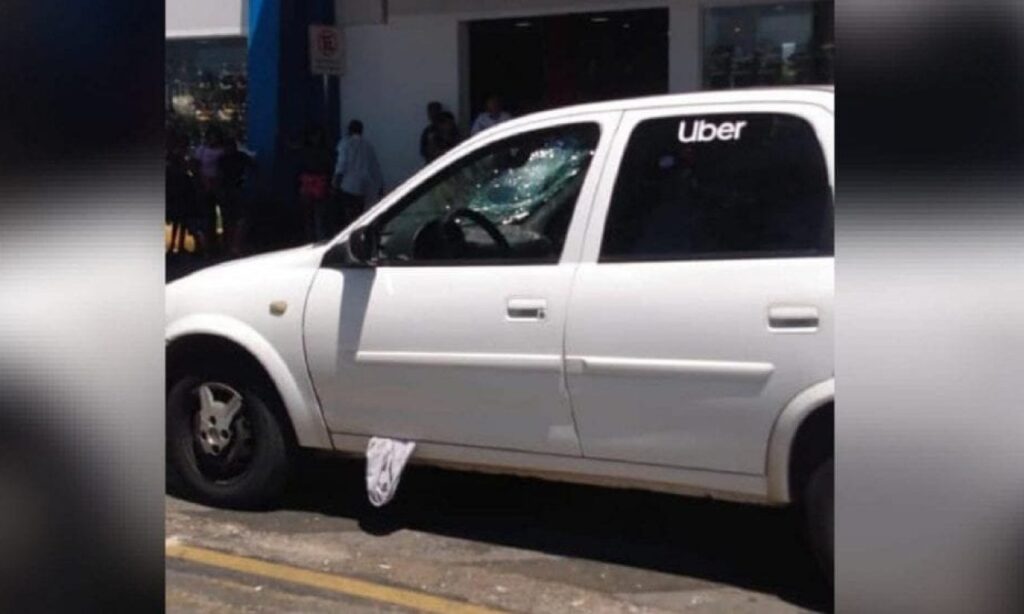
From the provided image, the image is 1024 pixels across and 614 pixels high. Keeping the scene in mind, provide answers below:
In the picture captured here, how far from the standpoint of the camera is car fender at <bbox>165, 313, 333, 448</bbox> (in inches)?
233

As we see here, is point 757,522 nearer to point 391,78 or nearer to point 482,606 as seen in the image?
point 482,606

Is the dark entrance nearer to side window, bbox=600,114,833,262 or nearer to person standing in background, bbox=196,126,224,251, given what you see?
person standing in background, bbox=196,126,224,251

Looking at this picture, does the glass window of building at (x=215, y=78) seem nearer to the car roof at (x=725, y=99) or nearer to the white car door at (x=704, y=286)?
the car roof at (x=725, y=99)

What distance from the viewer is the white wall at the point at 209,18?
16.6 metres

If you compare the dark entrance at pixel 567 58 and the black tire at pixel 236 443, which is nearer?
the black tire at pixel 236 443

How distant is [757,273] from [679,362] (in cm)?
38

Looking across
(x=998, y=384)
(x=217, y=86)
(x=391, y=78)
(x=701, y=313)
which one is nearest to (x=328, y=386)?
(x=701, y=313)

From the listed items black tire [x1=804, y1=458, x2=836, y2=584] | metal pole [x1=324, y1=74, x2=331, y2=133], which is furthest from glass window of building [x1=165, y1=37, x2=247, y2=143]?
black tire [x1=804, y1=458, x2=836, y2=584]

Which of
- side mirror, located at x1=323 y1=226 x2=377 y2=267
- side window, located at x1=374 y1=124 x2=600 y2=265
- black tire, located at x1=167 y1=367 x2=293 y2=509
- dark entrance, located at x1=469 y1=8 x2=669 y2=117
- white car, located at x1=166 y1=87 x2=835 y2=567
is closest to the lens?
white car, located at x1=166 y1=87 x2=835 y2=567

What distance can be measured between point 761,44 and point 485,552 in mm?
8857

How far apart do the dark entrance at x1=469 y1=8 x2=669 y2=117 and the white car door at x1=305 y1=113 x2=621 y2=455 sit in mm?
8641

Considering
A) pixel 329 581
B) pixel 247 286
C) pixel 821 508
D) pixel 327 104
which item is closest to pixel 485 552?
pixel 329 581

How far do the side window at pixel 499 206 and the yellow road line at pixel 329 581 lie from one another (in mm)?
1160

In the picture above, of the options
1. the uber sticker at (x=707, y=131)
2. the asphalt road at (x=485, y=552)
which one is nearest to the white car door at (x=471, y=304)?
the uber sticker at (x=707, y=131)
